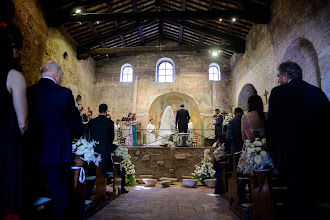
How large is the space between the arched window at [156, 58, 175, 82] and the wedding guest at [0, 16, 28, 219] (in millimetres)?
12422

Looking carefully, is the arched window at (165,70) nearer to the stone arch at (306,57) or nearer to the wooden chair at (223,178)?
the stone arch at (306,57)

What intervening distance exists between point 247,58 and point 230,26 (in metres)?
1.72

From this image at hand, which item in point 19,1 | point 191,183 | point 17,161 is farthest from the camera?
point 19,1

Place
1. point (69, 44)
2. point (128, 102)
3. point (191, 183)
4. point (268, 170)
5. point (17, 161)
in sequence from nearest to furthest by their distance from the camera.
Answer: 1. point (17, 161)
2. point (268, 170)
3. point (191, 183)
4. point (69, 44)
5. point (128, 102)

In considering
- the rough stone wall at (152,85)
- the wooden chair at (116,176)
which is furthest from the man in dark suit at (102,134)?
the rough stone wall at (152,85)

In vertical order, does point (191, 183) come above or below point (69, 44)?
below

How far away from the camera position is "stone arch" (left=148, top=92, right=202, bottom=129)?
44.7 ft

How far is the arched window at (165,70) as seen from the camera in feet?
45.6

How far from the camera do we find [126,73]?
14.1 metres

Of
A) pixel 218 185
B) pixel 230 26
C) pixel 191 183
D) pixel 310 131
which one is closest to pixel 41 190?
pixel 310 131

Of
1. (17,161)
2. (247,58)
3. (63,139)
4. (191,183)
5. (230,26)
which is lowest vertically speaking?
(191,183)

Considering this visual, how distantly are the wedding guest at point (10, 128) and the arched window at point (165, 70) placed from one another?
12422 mm

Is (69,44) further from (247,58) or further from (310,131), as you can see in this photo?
(310,131)

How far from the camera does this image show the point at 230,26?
1038cm
